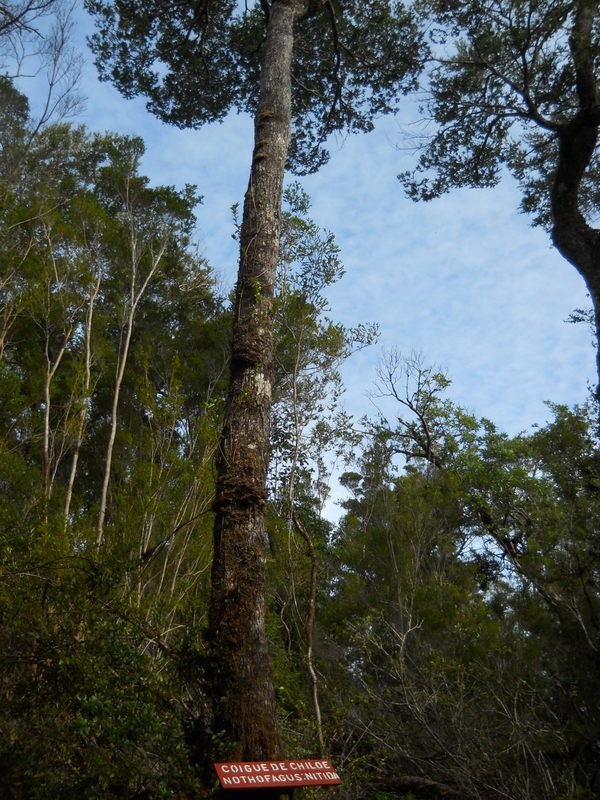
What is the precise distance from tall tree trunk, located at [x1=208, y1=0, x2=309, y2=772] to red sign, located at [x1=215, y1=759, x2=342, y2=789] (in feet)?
0.65

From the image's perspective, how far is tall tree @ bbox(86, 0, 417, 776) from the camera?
119 inches

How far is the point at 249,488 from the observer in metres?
3.50

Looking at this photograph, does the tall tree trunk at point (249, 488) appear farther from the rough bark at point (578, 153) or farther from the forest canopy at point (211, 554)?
the rough bark at point (578, 153)

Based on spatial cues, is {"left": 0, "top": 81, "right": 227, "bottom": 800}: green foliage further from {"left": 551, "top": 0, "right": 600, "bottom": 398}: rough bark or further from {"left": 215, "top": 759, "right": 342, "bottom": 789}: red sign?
{"left": 551, "top": 0, "right": 600, "bottom": 398}: rough bark

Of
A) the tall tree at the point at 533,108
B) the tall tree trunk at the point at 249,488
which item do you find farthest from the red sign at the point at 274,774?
the tall tree at the point at 533,108

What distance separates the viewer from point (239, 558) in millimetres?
3275

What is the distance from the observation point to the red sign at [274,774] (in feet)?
7.77

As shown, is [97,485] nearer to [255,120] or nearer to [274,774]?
[255,120]

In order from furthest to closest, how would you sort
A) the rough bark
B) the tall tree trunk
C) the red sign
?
1. the rough bark
2. the tall tree trunk
3. the red sign

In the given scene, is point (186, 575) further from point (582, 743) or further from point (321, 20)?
point (321, 20)

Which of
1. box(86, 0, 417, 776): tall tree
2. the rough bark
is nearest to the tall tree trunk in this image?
box(86, 0, 417, 776): tall tree

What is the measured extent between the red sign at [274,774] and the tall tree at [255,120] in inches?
8.0

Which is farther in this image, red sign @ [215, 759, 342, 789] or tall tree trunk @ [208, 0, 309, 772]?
tall tree trunk @ [208, 0, 309, 772]

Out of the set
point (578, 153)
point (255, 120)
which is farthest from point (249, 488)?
point (578, 153)
